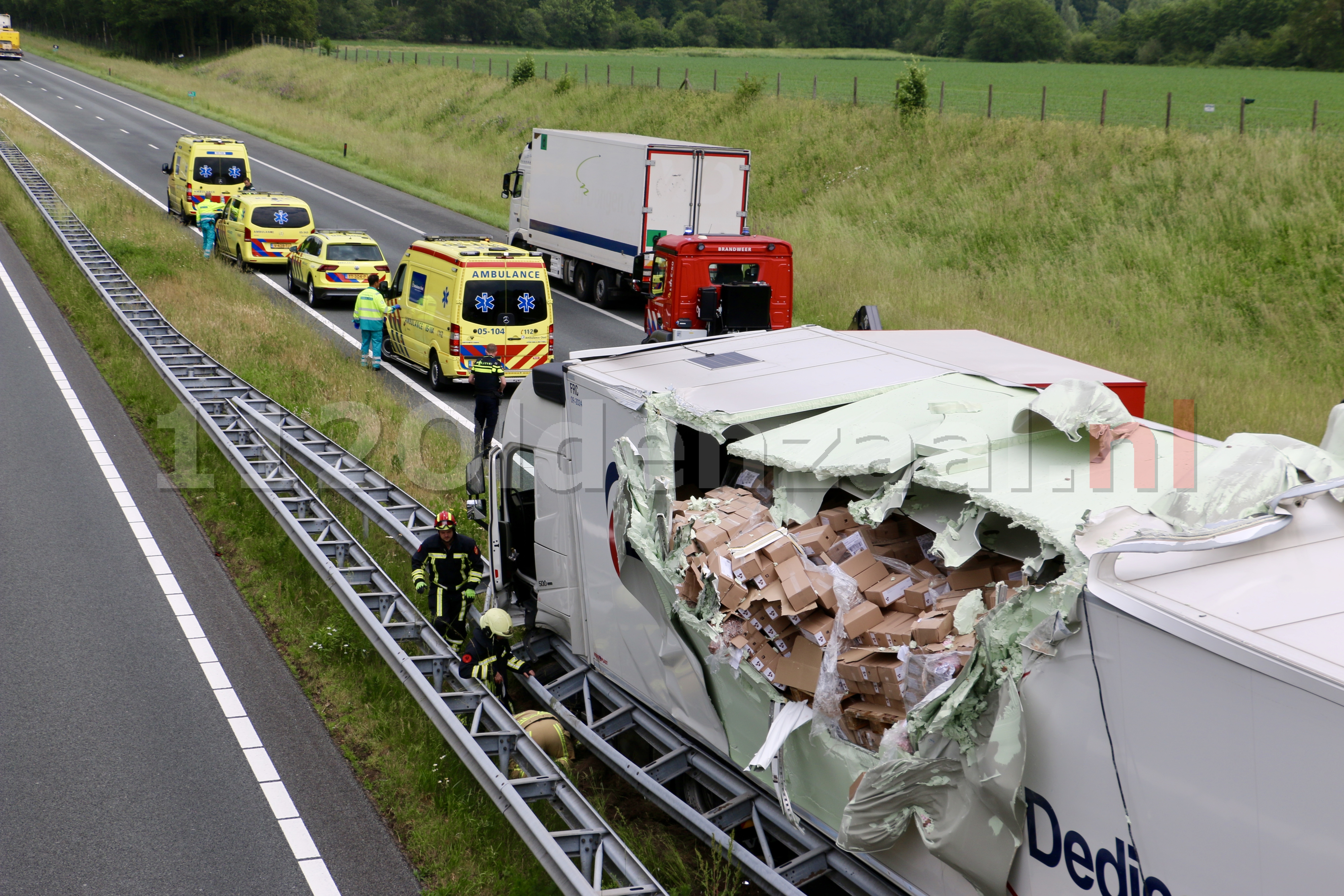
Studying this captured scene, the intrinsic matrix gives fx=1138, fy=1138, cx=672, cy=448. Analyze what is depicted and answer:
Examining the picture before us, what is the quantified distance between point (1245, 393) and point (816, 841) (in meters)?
13.4

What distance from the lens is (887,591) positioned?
5.21 m

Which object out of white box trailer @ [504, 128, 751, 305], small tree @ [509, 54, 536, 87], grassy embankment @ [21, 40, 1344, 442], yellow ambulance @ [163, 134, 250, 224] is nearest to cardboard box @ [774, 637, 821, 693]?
grassy embankment @ [21, 40, 1344, 442]

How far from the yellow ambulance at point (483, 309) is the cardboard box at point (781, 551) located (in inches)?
488

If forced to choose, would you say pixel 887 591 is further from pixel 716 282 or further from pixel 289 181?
pixel 289 181

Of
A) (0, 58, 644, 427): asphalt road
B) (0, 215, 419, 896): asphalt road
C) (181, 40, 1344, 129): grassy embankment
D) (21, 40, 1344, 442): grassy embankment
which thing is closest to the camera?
(0, 215, 419, 896): asphalt road

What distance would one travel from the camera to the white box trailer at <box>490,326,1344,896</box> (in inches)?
138

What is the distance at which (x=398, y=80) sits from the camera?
199ft

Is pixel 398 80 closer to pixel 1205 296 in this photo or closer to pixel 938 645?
pixel 1205 296

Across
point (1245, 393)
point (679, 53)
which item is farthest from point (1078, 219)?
point (679, 53)

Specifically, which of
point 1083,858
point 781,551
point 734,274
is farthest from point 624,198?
point 1083,858

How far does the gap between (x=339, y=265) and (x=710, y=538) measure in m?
19.6

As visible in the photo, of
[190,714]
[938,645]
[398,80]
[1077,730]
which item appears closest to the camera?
[1077,730]

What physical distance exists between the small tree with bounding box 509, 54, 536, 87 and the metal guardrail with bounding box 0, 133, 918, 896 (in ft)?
142

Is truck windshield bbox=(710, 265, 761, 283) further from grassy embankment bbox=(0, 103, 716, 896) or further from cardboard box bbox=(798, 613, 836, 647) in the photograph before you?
cardboard box bbox=(798, 613, 836, 647)
